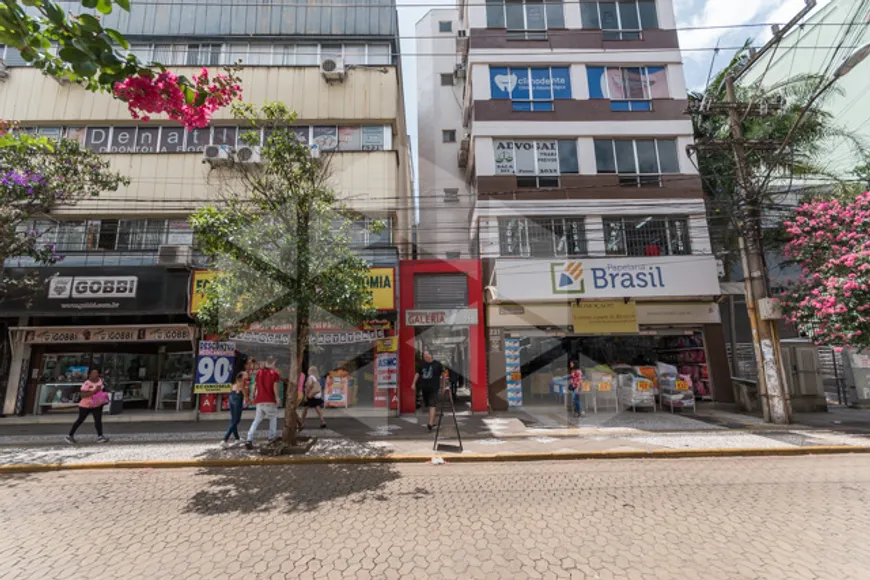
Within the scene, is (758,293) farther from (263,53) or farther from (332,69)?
(263,53)

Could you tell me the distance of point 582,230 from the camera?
45.2 ft

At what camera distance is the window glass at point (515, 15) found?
605 inches

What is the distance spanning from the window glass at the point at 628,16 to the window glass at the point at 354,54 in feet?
33.2

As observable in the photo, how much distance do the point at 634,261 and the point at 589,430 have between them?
628 centimetres

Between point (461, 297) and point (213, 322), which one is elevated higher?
point (461, 297)

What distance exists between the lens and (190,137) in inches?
541


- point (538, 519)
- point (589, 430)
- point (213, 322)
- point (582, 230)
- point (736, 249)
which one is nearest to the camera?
point (538, 519)

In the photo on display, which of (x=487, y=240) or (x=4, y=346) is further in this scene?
(x=487, y=240)

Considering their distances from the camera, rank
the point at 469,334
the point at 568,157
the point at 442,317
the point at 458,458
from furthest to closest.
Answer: the point at 568,157, the point at 469,334, the point at 442,317, the point at 458,458

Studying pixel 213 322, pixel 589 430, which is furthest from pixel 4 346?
pixel 589 430

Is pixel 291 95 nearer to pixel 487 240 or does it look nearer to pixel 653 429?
pixel 487 240

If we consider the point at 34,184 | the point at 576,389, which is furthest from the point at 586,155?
the point at 34,184

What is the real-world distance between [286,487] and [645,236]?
44.1 ft

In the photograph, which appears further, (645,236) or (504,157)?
(504,157)
